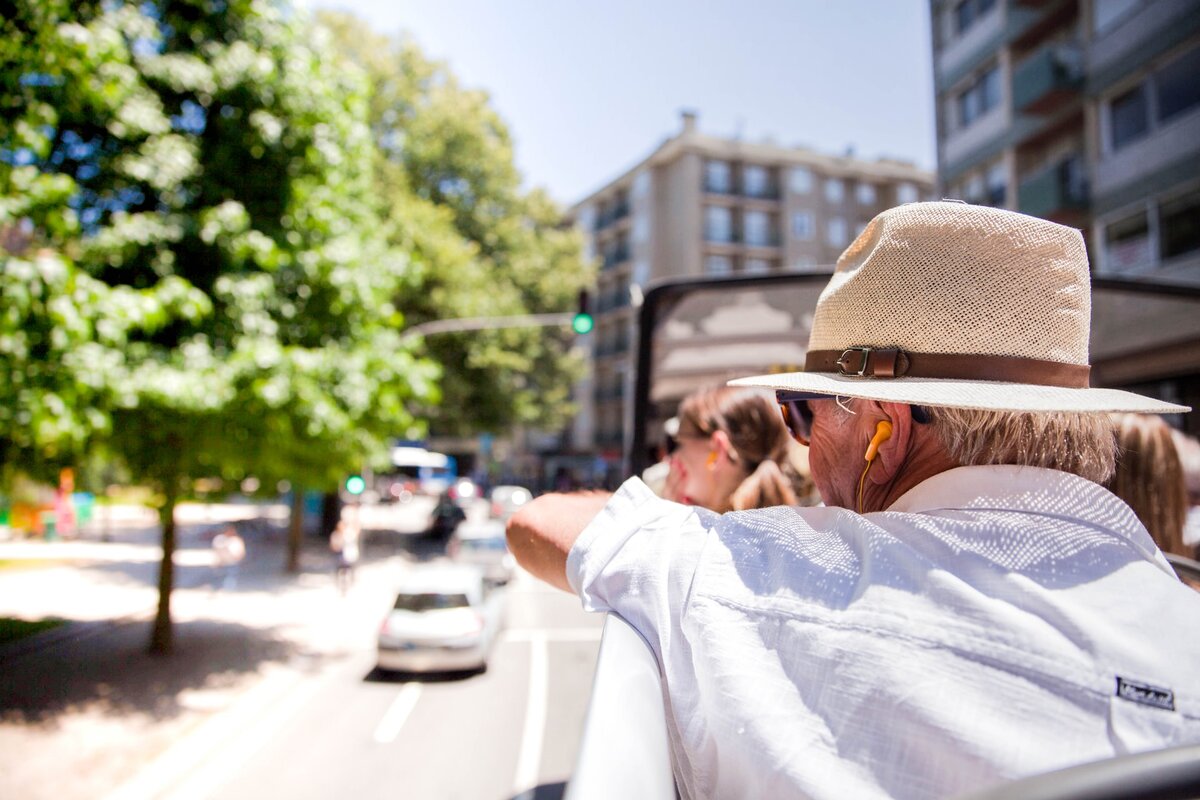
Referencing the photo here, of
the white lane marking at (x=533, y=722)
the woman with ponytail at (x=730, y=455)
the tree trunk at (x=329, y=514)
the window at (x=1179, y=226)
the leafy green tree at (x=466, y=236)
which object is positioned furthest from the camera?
the tree trunk at (x=329, y=514)

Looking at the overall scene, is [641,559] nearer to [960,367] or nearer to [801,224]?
[960,367]

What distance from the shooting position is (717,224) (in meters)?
43.1

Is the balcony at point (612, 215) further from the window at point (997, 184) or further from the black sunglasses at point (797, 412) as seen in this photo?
the black sunglasses at point (797, 412)

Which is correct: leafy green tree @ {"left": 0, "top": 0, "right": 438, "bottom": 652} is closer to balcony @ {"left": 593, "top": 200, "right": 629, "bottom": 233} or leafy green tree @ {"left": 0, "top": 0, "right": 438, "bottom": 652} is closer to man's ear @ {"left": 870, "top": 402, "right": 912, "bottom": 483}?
man's ear @ {"left": 870, "top": 402, "right": 912, "bottom": 483}

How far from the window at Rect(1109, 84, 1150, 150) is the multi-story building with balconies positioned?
0.08ft

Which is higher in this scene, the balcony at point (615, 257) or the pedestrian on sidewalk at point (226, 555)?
the balcony at point (615, 257)

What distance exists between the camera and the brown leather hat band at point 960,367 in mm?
1056

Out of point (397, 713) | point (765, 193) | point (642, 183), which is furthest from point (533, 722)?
→ point (642, 183)

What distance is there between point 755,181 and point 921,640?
45579 mm

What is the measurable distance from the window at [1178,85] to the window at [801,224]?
101ft

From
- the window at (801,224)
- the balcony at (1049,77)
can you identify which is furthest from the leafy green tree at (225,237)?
the window at (801,224)

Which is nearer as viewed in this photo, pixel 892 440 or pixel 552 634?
pixel 892 440

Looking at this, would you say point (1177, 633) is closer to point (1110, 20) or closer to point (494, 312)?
point (1110, 20)

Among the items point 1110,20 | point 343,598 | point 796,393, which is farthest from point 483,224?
point 796,393
